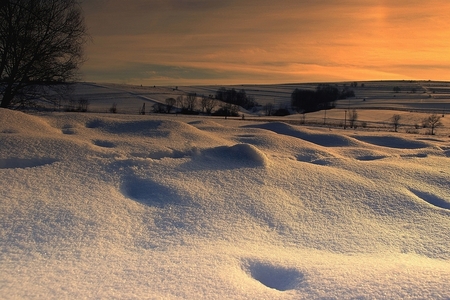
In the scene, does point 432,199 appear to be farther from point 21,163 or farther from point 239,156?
point 21,163

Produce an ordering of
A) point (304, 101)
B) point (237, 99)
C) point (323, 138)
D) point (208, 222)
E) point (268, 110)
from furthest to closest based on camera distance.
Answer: point (304, 101)
point (237, 99)
point (268, 110)
point (323, 138)
point (208, 222)

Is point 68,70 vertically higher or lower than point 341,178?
higher

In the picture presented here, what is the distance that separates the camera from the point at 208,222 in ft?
14.9

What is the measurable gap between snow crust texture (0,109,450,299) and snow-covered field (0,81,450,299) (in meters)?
0.02

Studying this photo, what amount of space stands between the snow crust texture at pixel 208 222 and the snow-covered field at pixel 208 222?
2 centimetres

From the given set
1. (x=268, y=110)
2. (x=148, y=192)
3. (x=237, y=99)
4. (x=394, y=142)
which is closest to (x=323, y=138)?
(x=394, y=142)

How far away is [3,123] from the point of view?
24.9 ft

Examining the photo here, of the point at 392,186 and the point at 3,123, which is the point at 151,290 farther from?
the point at 3,123

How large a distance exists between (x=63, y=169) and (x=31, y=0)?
32.4 ft

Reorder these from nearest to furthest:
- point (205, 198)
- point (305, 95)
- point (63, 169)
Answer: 1. point (205, 198)
2. point (63, 169)
3. point (305, 95)

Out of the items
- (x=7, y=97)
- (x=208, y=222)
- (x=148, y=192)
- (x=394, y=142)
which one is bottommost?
(x=208, y=222)

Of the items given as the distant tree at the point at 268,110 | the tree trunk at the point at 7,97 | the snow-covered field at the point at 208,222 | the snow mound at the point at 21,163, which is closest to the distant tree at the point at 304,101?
the distant tree at the point at 268,110

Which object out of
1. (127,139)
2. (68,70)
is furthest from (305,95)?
(127,139)

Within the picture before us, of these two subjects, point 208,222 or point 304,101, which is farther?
point 304,101
